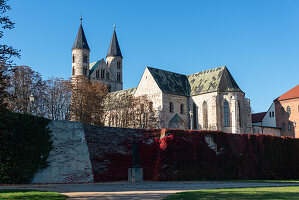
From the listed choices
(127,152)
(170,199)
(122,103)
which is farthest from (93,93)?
(170,199)

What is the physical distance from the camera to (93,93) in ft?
159

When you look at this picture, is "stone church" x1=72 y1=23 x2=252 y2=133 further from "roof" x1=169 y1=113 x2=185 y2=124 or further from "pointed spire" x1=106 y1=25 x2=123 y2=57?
"pointed spire" x1=106 y1=25 x2=123 y2=57

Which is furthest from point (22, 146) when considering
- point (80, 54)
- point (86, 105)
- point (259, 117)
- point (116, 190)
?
point (80, 54)

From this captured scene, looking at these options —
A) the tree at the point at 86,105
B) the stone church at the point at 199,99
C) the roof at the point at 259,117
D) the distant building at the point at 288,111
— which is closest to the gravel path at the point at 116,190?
the tree at the point at 86,105

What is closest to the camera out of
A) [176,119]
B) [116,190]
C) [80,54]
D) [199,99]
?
[116,190]

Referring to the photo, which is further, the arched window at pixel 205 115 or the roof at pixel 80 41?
the roof at pixel 80 41

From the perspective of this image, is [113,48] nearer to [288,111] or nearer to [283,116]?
[283,116]

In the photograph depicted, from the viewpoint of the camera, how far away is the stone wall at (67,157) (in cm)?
2206

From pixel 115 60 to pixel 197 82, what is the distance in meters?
41.5

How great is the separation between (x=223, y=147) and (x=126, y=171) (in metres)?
8.27

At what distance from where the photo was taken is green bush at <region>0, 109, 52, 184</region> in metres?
20.3

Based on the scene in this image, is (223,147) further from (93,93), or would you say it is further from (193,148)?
(93,93)

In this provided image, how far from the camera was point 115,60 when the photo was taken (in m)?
99.6

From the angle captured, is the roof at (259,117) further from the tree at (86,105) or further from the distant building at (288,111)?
the tree at (86,105)
